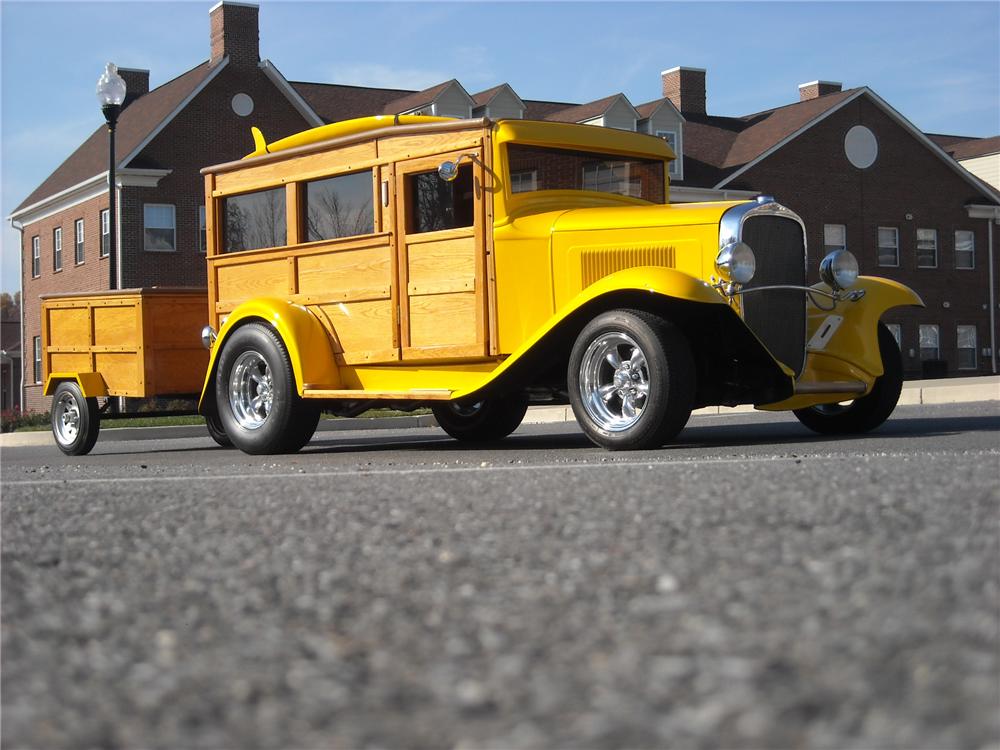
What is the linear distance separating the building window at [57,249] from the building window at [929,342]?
26956 mm

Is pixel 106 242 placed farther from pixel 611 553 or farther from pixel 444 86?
pixel 611 553

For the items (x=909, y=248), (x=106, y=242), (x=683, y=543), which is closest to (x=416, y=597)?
(x=683, y=543)

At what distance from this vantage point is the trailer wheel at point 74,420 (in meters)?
12.9

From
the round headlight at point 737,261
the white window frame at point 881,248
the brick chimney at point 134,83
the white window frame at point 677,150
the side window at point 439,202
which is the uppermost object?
the brick chimney at point 134,83

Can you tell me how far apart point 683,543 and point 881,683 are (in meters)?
1.49

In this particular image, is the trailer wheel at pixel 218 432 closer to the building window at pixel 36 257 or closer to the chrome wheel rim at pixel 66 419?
the chrome wheel rim at pixel 66 419

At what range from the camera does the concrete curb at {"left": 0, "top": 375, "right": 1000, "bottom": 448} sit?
17.9 m

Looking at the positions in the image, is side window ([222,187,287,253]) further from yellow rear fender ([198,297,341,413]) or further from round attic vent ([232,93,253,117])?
round attic vent ([232,93,253,117])

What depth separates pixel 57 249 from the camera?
39344 millimetres

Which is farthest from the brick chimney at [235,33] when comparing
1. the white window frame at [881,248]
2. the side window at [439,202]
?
the side window at [439,202]

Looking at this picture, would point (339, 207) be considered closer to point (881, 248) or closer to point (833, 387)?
point (833, 387)

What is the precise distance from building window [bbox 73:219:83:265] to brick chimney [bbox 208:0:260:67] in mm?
6194

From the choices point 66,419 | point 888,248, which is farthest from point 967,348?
point 66,419

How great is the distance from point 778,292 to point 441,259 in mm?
2627
